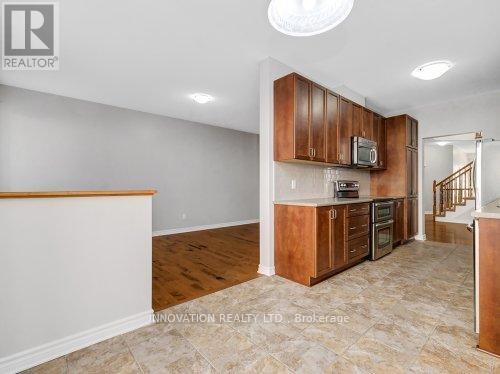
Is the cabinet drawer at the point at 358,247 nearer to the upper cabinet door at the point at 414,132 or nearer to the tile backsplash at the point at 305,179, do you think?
the tile backsplash at the point at 305,179

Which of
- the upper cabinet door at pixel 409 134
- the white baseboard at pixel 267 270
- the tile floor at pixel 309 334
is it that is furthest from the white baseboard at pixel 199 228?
the upper cabinet door at pixel 409 134

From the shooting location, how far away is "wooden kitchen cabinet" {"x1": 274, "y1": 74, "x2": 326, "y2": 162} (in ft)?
8.91

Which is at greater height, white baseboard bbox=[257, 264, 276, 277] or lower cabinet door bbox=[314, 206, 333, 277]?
lower cabinet door bbox=[314, 206, 333, 277]

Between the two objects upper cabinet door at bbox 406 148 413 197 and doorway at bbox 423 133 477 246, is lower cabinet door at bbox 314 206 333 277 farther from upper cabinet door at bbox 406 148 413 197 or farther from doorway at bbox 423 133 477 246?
doorway at bbox 423 133 477 246

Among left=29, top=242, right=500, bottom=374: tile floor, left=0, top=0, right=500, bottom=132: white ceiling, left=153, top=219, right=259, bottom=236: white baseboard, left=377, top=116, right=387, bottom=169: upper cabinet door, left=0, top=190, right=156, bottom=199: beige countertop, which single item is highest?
left=0, top=0, right=500, bottom=132: white ceiling

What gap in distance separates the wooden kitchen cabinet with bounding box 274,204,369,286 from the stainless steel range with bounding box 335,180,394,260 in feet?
1.73

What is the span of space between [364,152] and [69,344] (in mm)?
4003

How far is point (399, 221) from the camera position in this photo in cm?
421

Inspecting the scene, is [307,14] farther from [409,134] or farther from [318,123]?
[409,134]

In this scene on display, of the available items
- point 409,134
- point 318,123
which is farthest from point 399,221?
point 318,123

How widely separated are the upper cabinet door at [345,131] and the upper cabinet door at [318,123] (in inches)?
17.3

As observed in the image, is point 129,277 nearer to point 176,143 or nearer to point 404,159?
point 176,143

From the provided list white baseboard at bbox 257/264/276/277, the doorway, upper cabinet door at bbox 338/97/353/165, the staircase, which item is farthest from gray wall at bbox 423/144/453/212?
white baseboard at bbox 257/264/276/277

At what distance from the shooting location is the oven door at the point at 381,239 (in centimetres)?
339
